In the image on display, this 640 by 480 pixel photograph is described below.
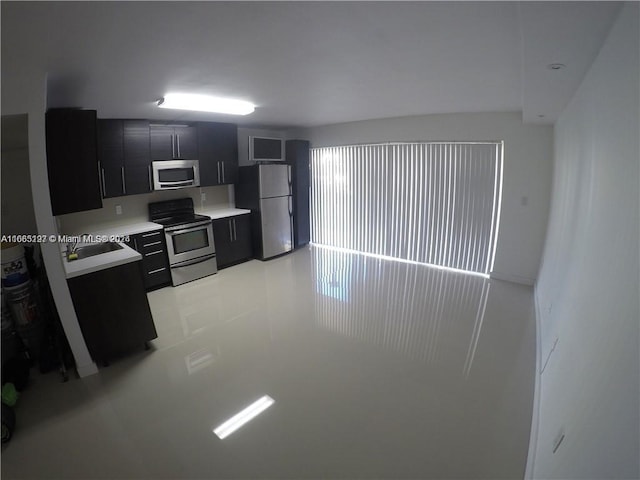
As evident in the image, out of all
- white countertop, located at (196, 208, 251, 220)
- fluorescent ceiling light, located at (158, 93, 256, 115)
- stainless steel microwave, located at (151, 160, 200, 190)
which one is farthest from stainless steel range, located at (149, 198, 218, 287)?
fluorescent ceiling light, located at (158, 93, 256, 115)

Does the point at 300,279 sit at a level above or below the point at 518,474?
above

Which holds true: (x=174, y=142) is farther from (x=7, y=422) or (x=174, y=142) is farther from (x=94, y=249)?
(x=7, y=422)

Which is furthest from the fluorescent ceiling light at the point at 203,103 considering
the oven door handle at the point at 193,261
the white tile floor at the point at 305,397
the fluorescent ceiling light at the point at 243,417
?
the fluorescent ceiling light at the point at 243,417

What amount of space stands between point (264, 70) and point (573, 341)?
250 cm

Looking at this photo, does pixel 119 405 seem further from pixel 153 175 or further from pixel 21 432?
pixel 153 175

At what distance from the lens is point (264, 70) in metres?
2.05

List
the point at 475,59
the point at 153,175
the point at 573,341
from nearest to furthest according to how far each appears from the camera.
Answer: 1. the point at 573,341
2. the point at 475,59
3. the point at 153,175

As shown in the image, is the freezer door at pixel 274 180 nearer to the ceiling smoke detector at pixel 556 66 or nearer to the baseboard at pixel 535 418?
the ceiling smoke detector at pixel 556 66

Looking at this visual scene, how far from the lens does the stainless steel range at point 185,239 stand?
4.25 m

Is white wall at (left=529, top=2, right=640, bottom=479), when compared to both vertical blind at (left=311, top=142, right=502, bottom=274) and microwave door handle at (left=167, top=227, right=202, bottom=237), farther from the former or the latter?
microwave door handle at (left=167, top=227, right=202, bottom=237)

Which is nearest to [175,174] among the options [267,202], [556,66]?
[267,202]

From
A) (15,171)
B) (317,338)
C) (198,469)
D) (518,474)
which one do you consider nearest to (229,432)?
(198,469)

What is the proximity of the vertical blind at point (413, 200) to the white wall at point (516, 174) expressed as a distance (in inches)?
4.8

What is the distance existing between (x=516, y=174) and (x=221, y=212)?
456 centimetres
